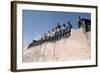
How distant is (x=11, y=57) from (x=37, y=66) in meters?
0.25

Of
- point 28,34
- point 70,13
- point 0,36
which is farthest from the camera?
point 70,13

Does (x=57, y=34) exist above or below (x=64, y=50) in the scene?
above

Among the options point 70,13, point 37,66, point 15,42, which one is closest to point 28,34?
point 15,42

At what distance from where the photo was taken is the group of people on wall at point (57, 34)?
1.97m

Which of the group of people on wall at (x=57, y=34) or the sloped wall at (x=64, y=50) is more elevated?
the group of people on wall at (x=57, y=34)

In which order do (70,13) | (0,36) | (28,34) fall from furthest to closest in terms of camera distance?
(70,13)
(28,34)
(0,36)

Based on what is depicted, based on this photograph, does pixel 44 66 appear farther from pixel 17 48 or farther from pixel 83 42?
pixel 83 42

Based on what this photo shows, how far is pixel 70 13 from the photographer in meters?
2.09

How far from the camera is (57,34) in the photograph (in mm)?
2039

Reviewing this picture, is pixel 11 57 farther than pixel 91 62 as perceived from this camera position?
No

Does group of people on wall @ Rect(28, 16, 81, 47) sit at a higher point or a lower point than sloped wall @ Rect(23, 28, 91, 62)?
higher

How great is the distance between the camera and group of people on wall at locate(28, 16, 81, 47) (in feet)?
6.47

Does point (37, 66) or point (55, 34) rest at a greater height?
point (55, 34)

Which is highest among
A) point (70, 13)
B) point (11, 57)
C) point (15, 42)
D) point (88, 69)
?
point (70, 13)
